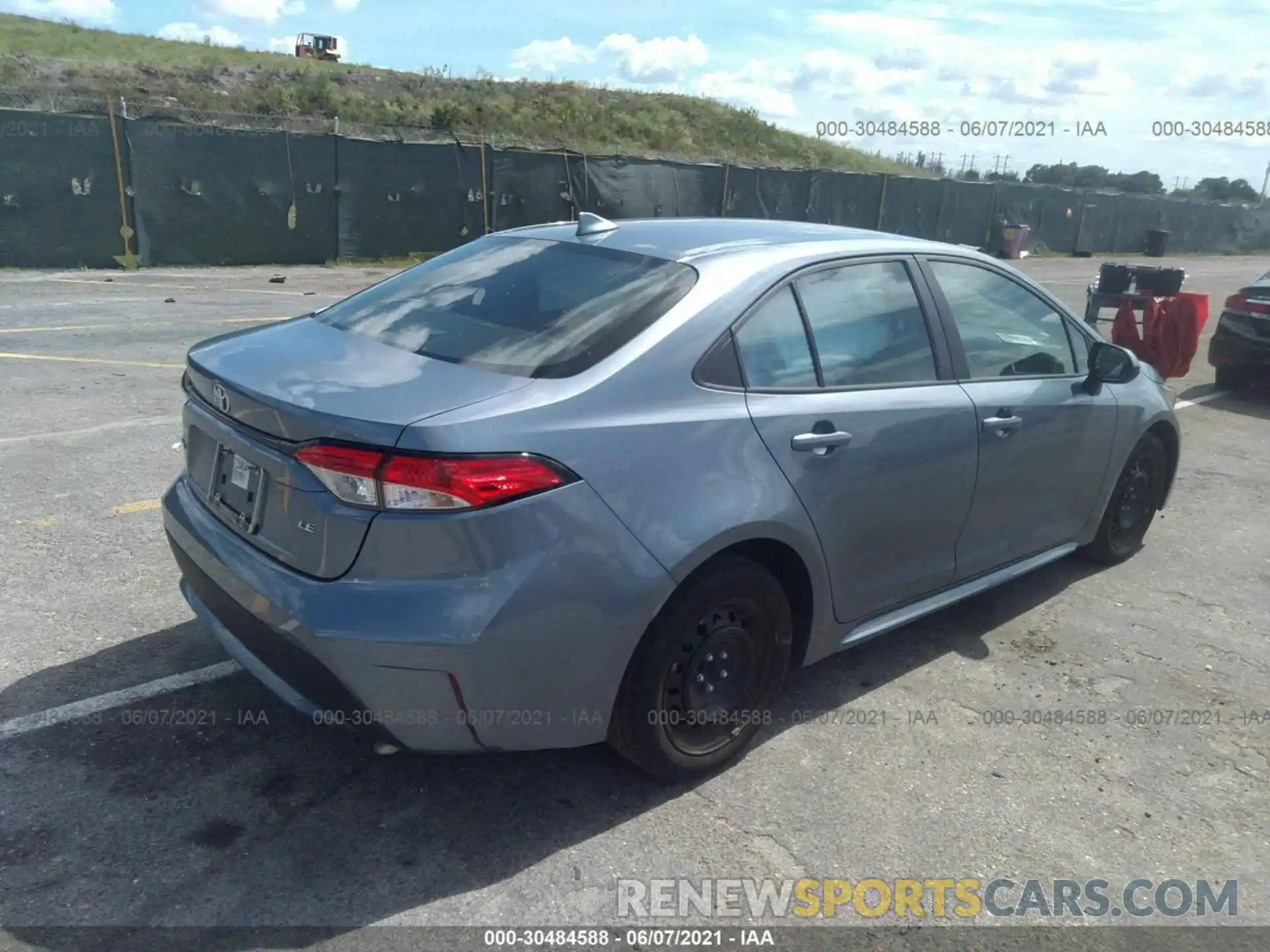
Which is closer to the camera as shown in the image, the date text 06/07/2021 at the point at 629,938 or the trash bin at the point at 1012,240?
the date text 06/07/2021 at the point at 629,938

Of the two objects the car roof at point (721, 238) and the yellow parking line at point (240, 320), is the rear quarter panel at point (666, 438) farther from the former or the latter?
the yellow parking line at point (240, 320)

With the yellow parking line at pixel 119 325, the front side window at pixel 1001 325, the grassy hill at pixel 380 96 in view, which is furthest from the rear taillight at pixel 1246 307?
the grassy hill at pixel 380 96

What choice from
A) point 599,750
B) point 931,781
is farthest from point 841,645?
point 599,750

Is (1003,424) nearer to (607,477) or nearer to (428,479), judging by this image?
(607,477)

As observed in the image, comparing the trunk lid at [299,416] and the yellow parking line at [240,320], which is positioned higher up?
the trunk lid at [299,416]

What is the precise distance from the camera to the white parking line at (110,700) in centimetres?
327

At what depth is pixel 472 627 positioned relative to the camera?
2523 millimetres

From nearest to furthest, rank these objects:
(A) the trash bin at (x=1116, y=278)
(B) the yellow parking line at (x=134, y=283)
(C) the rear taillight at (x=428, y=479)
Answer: (C) the rear taillight at (x=428, y=479) < (A) the trash bin at (x=1116, y=278) < (B) the yellow parking line at (x=134, y=283)

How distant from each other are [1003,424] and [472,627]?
234cm

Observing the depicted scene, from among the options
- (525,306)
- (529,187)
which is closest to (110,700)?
(525,306)

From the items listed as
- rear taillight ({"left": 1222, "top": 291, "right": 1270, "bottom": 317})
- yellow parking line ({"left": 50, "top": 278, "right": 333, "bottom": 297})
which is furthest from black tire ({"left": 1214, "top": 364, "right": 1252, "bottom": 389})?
yellow parking line ({"left": 50, "top": 278, "right": 333, "bottom": 297})

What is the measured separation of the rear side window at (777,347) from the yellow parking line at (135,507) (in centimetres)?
347

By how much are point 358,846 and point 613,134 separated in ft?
142

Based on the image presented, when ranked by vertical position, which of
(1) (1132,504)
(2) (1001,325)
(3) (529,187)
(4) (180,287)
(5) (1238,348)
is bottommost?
(4) (180,287)
